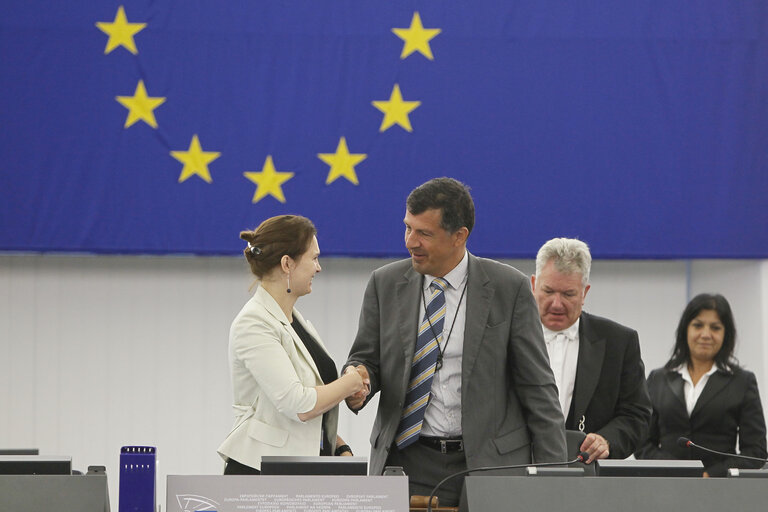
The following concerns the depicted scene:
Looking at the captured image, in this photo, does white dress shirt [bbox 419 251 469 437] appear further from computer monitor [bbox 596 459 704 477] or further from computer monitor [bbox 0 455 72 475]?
computer monitor [bbox 0 455 72 475]

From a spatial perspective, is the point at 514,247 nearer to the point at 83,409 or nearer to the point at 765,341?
the point at 765,341

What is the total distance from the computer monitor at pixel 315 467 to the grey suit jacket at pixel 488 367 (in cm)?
61

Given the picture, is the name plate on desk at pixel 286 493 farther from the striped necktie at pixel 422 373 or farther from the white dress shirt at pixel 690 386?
the white dress shirt at pixel 690 386

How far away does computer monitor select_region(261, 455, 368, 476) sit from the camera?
186cm

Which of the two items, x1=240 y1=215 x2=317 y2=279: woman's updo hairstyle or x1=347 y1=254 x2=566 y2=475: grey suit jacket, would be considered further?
x1=240 y1=215 x2=317 y2=279: woman's updo hairstyle

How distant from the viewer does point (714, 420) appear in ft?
12.3

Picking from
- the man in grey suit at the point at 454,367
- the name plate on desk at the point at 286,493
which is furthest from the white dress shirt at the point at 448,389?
the name plate on desk at the point at 286,493

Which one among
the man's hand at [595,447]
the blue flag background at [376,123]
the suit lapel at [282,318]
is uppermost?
the blue flag background at [376,123]

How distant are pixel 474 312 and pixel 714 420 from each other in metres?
1.69

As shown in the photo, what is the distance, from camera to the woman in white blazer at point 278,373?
2.51 m

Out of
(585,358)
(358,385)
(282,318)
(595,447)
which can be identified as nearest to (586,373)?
(585,358)

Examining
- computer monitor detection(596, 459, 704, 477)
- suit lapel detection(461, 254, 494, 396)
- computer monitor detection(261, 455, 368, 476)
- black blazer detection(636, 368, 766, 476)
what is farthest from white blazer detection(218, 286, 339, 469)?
black blazer detection(636, 368, 766, 476)

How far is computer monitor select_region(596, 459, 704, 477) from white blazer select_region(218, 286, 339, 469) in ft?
2.88

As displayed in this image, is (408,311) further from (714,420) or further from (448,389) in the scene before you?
(714,420)
